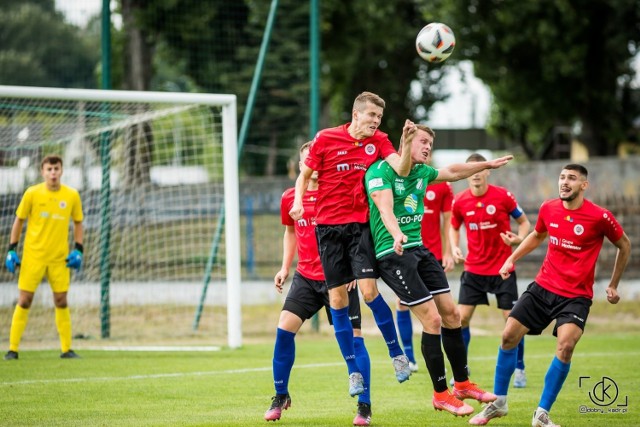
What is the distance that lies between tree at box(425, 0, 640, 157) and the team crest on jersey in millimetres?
22640

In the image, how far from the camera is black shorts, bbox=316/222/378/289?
25.0ft

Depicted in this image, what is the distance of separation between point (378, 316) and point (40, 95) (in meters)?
6.51

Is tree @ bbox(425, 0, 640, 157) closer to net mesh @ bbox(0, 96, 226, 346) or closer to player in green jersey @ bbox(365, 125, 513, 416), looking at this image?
net mesh @ bbox(0, 96, 226, 346)

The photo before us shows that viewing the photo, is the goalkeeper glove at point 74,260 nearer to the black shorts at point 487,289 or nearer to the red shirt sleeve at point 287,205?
the red shirt sleeve at point 287,205

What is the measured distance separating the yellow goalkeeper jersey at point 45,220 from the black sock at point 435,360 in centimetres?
610

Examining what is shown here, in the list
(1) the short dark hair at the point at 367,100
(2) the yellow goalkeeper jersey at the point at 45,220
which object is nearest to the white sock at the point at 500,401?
(1) the short dark hair at the point at 367,100

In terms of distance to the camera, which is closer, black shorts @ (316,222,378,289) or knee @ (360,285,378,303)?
knee @ (360,285,378,303)

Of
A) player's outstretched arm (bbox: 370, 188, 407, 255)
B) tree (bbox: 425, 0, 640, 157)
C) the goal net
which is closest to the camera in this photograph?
player's outstretched arm (bbox: 370, 188, 407, 255)

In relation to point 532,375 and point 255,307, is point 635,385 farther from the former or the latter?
point 255,307

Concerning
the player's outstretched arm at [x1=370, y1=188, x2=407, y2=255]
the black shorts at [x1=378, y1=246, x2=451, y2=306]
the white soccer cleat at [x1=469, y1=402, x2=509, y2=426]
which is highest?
the player's outstretched arm at [x1=370, y1=188, x2=407, y2=255]

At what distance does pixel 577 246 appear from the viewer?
7734 millimetres

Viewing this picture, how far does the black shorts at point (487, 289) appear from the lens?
10.5m

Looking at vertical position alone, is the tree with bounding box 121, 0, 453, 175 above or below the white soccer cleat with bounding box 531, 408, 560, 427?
above

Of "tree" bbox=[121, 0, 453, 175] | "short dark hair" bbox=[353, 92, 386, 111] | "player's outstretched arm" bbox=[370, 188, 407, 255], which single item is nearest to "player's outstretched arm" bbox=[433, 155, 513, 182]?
"player's outstretched arm" bbox=[370, 188, 407, 255]
